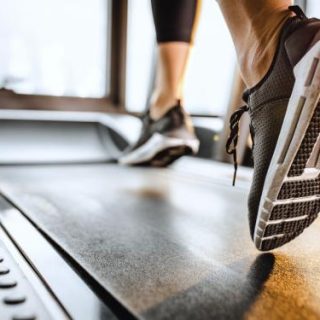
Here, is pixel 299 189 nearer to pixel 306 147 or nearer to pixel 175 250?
pixel 306 147

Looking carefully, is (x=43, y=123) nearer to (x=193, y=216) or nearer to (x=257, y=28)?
(x=193, y=216)

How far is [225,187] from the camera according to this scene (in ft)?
5.58

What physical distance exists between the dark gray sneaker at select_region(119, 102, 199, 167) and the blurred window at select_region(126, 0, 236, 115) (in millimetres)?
711

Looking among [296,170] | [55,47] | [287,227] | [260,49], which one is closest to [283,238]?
[287,227]

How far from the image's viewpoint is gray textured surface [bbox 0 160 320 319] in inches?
22.5

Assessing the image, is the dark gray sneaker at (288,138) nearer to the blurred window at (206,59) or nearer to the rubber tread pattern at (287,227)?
the rubber tread pattern at (287,227)

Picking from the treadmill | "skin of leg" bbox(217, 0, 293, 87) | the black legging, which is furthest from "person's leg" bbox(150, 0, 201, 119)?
"skin of leg" bbox(217, 0, 293, 87)

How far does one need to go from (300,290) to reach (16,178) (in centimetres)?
138

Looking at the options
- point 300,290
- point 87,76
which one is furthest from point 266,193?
point 87,76

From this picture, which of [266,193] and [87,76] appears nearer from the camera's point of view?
[266,193]

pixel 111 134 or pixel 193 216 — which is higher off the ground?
pixel 193 216

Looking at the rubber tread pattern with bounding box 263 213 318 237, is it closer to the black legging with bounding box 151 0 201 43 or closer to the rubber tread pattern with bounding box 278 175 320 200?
the rubber tread pattern with bounding box 278 175 320 200

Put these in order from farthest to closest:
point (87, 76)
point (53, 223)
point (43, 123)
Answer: point (87, 76), point (43, 123), point (53, 223)

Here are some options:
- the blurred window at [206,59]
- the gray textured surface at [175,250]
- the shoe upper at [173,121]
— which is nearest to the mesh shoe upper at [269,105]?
the gray textured surface at [175,250]
